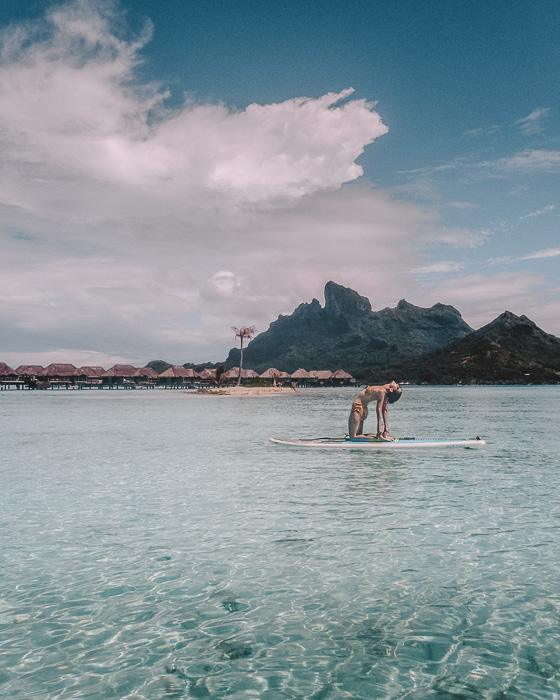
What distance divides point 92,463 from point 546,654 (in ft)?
51.9

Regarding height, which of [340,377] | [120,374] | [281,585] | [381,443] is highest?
[120,374]

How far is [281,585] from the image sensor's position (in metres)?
6.96

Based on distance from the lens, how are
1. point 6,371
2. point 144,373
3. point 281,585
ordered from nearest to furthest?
point 281,585, point 6,371, point 144,373

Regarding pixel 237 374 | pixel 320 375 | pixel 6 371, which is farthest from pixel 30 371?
pixel 320 375

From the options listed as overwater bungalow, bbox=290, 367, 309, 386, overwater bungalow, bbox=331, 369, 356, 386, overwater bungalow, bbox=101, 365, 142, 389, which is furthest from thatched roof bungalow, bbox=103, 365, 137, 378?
overwater bungalow, bbox=331, 369, 356, 386

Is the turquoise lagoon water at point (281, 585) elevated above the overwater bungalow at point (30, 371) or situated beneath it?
situated beneath

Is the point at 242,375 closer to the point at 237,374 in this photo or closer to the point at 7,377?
the point at 237,374

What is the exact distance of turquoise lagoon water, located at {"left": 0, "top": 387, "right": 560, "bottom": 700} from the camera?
4812 millimetres

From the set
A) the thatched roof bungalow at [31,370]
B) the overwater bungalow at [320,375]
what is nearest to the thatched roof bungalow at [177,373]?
the thatched roof bungalow at [31,370]

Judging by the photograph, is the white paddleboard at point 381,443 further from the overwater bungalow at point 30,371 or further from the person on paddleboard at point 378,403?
the overwater bungalow at point 30,371

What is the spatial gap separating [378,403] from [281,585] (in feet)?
37.2

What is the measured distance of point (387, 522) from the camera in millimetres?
10023

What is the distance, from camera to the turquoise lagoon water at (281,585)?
15.8 ft

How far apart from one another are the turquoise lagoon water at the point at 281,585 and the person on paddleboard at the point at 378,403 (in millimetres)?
2850
